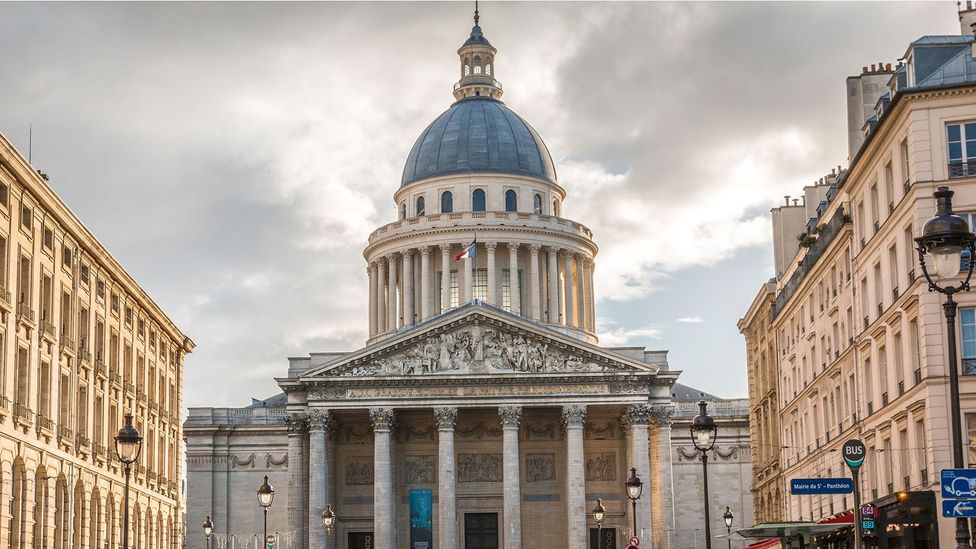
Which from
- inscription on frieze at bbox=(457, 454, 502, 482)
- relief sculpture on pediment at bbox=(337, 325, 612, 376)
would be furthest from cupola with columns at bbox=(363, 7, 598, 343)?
relief sculpture on pediment at bbox=(337, 325, 612, 376)

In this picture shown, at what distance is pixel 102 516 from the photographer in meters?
61.2

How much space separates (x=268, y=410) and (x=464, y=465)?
2150 cm

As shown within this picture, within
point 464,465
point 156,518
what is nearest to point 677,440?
point 464,465

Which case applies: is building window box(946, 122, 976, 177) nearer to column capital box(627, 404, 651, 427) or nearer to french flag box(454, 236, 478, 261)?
column capital box(627, 404, 651, 427)

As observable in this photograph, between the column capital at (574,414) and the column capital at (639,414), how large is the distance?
2810 millimetres

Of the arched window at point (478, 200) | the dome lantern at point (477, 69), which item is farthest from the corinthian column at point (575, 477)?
the dome lantern at point (477, 69)

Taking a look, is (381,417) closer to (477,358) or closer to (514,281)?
(477,358)

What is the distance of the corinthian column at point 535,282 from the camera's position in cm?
11494

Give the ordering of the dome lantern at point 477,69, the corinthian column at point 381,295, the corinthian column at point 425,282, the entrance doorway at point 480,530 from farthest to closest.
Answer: the dome lantern at point 477,69
the corinthian column at point 381,295
the corinthian column at point 425,282
the entrance doorway at point 480,530

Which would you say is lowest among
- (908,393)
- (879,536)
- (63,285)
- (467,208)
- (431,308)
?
(879,536)

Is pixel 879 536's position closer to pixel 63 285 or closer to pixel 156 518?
pixel 63 285

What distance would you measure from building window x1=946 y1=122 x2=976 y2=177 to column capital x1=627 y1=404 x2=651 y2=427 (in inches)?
1918

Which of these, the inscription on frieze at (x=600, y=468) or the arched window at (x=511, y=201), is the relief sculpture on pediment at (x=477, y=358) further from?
the arched window at (x=511, y=201)

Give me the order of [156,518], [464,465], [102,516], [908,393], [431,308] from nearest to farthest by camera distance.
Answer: [908,393] → [102,516] → [156,518] → [464,465] → [431,308]
